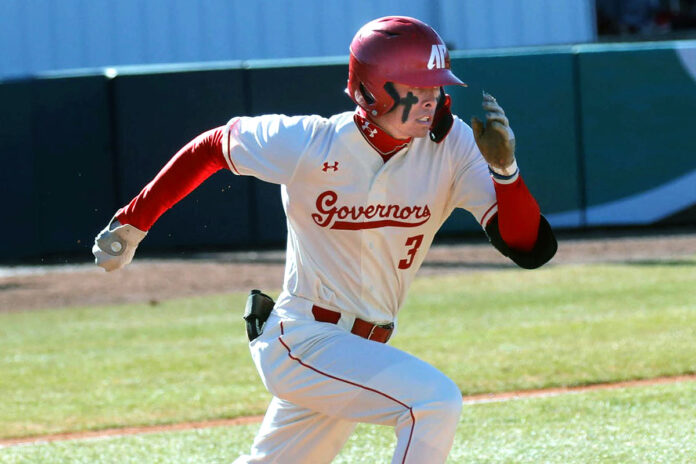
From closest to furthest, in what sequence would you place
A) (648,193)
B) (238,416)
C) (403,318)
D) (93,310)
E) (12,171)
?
(238,416)
(403,318)
(93,310)
(12,171)
(648,193)

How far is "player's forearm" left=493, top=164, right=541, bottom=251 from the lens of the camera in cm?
359

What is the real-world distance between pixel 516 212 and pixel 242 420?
139 inches

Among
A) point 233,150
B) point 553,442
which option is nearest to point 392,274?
point 233,150

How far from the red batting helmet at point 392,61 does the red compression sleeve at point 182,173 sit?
0.51 metres

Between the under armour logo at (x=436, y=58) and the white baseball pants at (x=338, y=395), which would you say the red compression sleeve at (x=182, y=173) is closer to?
the white baseball pants at (x=338, y=395)

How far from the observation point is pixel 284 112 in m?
14.7

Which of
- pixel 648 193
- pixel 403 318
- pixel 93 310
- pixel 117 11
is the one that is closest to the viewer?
pixel 403 318

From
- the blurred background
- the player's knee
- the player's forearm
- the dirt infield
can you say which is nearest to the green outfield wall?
the blurred background

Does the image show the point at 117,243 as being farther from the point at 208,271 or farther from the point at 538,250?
the point at 208,271

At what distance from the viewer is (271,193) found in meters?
14.6

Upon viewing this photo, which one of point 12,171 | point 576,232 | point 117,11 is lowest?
point 576,232

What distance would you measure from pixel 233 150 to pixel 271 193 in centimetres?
1072

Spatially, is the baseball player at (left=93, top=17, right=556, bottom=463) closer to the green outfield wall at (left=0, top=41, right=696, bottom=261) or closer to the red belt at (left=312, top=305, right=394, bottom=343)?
the red belt at (left=312, top=305, right=394, bottom=343)

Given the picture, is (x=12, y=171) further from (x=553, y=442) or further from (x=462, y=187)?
(x=462, y=187)
